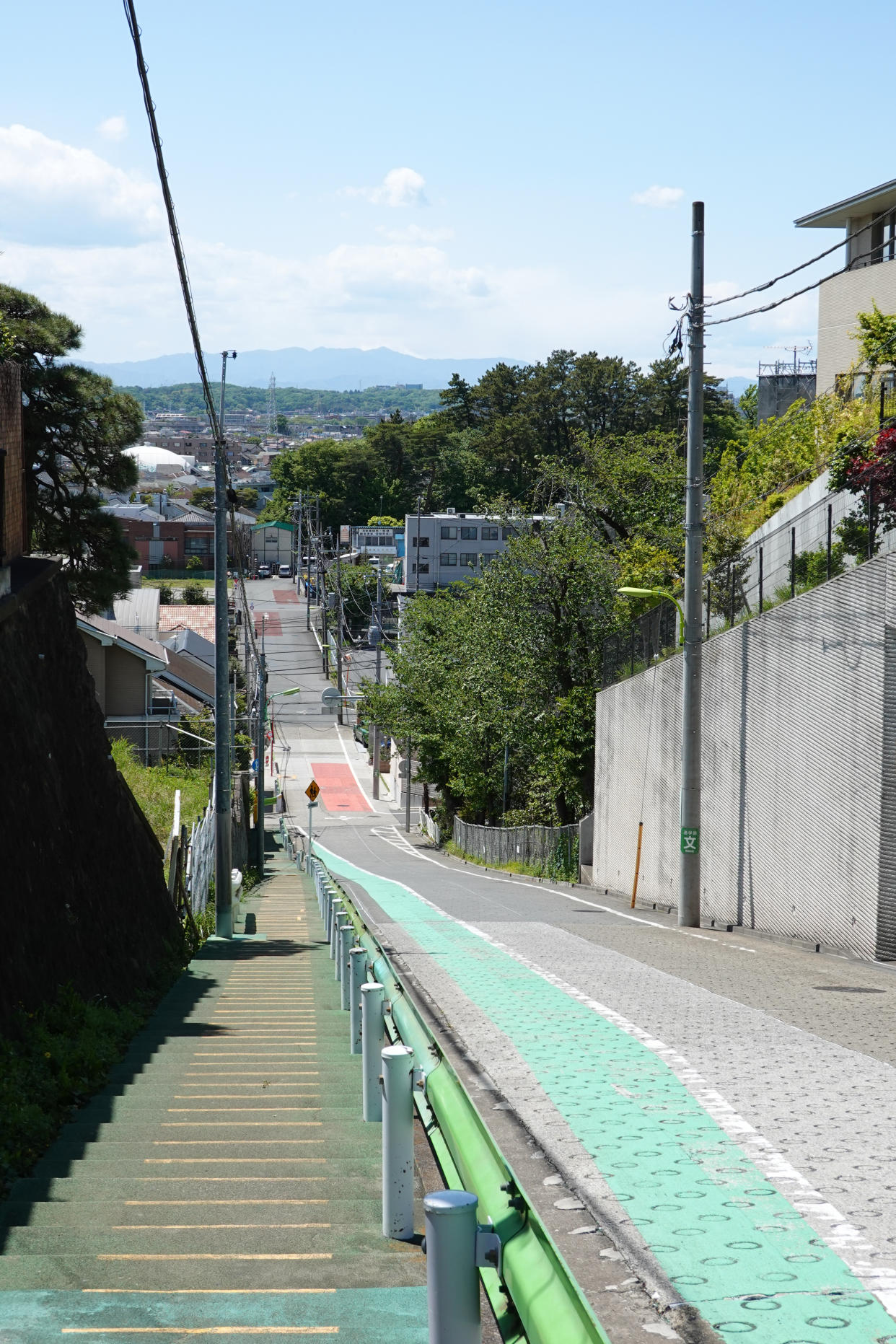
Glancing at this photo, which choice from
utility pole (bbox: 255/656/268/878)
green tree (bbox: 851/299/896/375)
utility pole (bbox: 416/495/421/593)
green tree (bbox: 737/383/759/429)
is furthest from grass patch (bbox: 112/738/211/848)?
green tree (bbox: 737/383/759/429)

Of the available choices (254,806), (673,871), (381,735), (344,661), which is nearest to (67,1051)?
(673,871)

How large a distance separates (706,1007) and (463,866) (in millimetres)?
36846

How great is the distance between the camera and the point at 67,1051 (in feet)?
29.7

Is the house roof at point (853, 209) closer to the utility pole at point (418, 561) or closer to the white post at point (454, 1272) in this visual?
the white post at point (454, 1272)

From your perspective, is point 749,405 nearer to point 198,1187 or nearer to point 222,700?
point 222,700

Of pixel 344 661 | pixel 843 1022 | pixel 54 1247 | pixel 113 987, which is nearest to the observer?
pixel 54 1247

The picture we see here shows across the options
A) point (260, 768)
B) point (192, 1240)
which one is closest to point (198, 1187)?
point (192, 1240)

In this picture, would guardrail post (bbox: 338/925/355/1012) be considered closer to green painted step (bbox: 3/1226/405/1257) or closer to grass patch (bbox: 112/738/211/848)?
green painted step (bbox: 3/1226/405/1257)

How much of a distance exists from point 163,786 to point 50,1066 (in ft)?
102

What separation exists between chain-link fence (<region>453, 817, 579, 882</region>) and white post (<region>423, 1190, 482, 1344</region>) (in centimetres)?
3349

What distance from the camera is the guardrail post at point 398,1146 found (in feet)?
16.3

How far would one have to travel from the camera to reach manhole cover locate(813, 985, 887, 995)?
12.5 metres

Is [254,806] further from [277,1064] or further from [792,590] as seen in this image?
[277,1064]

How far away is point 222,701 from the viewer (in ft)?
75.2
